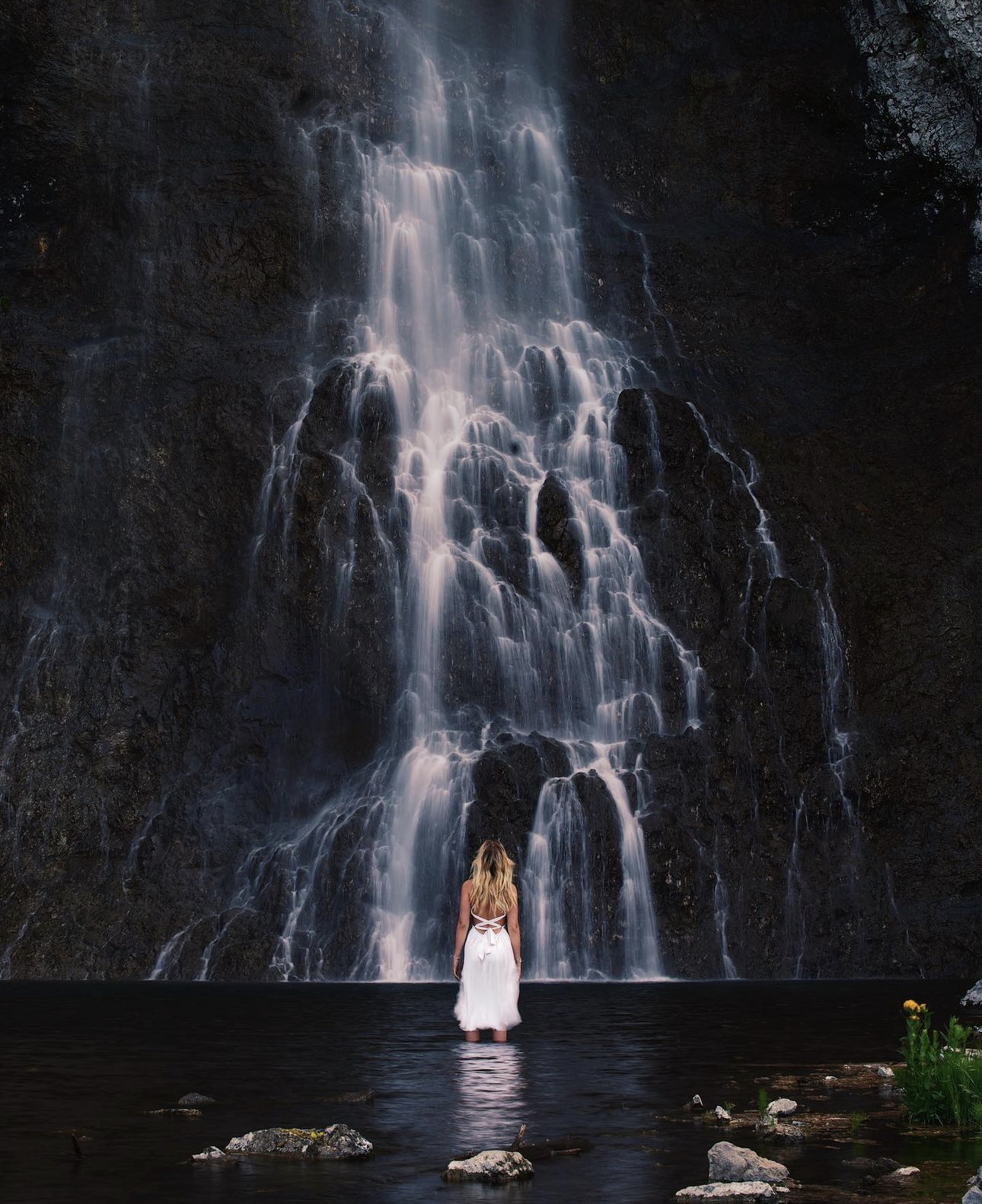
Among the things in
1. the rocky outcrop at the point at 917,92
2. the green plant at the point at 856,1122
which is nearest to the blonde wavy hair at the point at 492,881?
the green plant at the point at 856,1122

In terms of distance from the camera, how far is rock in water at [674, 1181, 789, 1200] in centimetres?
640

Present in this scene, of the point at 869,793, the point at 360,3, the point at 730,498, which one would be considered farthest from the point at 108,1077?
the point at 360,3

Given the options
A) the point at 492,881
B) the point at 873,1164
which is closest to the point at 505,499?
the point at 492,881

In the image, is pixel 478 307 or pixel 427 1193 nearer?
pixel 427 1193

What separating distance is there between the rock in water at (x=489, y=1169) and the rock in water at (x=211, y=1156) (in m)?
1.22

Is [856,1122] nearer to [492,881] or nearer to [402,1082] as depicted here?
[402,1082]

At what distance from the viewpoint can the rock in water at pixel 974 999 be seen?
53.8 feet

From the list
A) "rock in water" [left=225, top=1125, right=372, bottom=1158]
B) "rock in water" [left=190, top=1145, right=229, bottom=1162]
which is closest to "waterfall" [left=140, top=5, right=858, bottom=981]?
"rock in water" [left=225, top=1125, right=372, bottom=1158]

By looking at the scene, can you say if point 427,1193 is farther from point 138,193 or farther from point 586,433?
point 138,193

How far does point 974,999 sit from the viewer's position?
54.3 ft

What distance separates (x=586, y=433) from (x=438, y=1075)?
22.1 meters

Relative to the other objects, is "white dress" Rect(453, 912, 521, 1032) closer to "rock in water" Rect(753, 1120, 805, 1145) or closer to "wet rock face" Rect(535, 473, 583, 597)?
"rock in water" Rect(753, 1120, 805, 1145)

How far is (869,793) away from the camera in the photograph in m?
27.0

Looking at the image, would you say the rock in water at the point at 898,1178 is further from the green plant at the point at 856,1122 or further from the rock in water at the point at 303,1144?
the rock in water at the point at 303,1144
